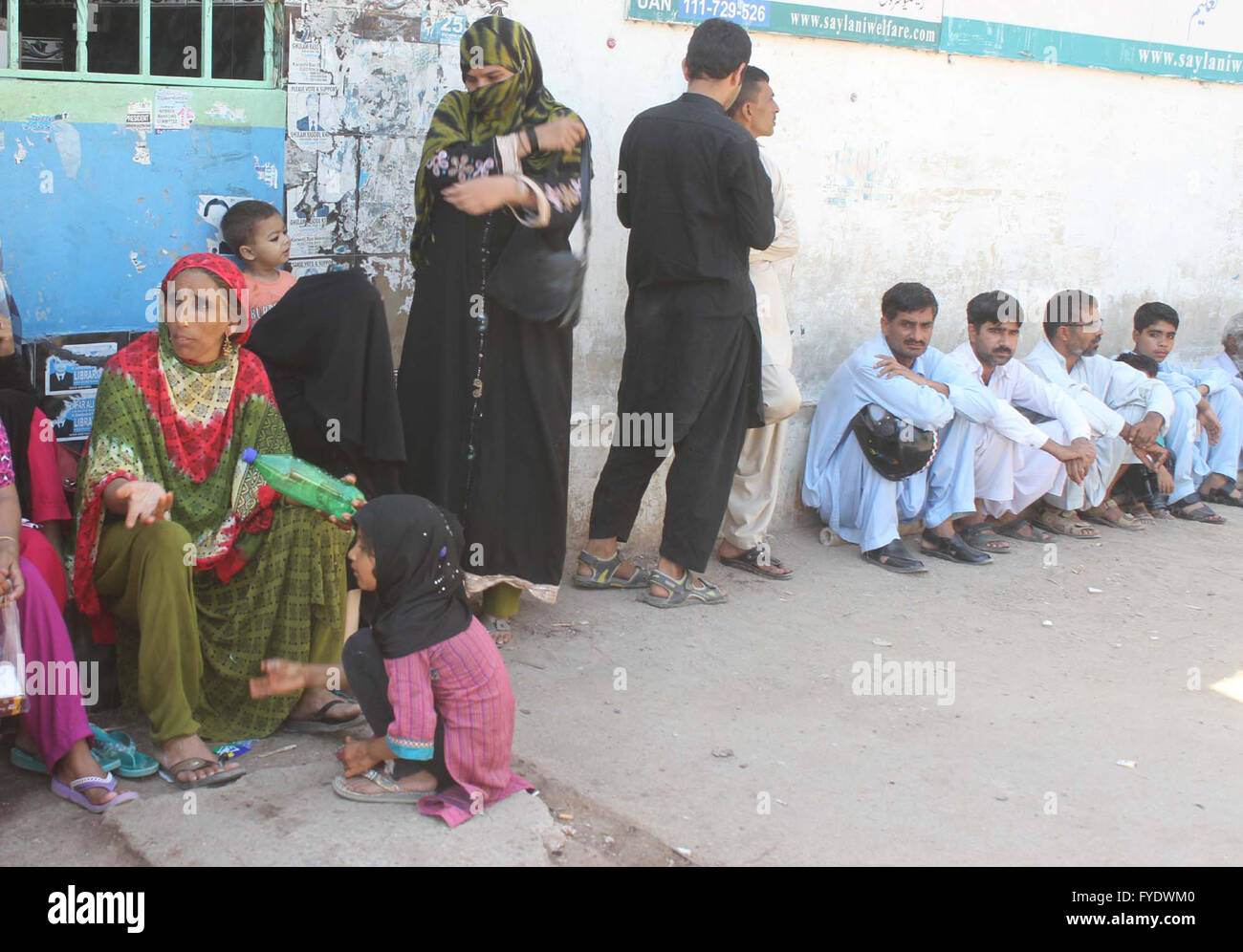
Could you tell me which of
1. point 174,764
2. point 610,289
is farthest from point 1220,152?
point 174,764

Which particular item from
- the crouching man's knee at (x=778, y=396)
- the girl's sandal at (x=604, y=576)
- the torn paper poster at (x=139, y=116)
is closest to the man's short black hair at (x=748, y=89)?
the crouching man's knee at (x=778, y=396)

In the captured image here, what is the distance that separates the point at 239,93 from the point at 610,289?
5.66 feet

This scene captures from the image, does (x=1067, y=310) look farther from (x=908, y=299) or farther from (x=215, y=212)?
(x=215, y=212)

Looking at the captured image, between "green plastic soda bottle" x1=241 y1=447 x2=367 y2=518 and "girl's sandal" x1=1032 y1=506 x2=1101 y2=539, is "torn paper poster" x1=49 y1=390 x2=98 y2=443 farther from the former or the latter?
"girl's sandal" x1=1032 y1=506 x2=1101 y2=539

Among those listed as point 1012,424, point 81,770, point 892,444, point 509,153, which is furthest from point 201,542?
point 1012,424

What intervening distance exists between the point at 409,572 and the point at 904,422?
3.14 meters

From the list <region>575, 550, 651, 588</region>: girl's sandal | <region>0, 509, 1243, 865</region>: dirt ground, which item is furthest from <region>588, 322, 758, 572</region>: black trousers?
<region>0, 509, 1243, 865</region>: dirt ground

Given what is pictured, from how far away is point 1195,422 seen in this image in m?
7.14

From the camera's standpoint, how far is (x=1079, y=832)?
3.48m

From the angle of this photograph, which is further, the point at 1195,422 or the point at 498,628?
the point at 1195,422

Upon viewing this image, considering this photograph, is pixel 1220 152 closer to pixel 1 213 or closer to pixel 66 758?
pixel 1 213

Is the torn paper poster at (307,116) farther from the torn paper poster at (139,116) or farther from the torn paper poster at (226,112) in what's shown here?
the torn paper poster at (139,116)

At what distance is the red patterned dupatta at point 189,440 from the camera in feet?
11.4

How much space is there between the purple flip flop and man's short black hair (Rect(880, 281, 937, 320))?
3.82m
